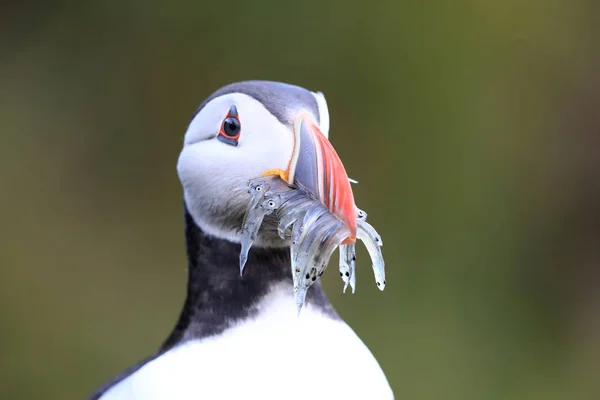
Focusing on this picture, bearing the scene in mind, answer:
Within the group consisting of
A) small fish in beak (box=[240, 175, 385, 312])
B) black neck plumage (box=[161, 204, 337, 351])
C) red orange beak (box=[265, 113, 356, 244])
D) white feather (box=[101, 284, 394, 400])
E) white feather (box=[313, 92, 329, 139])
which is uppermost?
white feather (box=[313, 92, 329, 139])

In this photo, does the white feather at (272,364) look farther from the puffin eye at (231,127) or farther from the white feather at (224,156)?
the puffin eye at (231,127)

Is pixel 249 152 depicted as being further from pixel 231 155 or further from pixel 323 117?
pixel 323 117

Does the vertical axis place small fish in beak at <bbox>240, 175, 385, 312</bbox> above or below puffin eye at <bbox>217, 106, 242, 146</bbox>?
below

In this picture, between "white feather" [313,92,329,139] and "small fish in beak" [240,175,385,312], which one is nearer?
"small fish in beak" [240,175,385,312]

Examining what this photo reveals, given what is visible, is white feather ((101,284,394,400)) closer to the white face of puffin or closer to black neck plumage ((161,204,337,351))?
black neck plumage ((161,204,337,351))

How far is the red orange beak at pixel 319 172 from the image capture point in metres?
1.30

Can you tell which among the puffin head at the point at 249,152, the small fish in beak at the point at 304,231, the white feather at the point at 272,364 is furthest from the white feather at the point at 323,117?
the white feather at the point at 272,364

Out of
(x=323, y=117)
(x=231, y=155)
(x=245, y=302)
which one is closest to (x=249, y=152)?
(x=231, y=155)

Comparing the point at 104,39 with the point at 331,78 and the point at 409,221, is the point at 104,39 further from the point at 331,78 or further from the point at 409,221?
the point at 409,221

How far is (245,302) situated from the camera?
146 cm

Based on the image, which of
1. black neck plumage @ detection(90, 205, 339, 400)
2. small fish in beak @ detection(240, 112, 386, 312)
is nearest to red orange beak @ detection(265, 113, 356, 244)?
small fish in beak @ detection(240, 112, 386, 312)

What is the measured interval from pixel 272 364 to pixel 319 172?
310mm

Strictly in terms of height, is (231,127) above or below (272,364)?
above

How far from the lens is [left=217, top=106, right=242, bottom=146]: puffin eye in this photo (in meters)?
1.46
